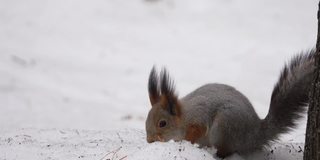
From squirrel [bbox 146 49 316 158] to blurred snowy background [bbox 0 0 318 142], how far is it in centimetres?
134

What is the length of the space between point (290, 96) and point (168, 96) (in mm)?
614

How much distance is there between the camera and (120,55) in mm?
5453

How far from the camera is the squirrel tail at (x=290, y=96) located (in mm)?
2307

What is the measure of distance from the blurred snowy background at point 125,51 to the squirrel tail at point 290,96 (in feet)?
5.50

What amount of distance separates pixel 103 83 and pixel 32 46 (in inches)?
43.7

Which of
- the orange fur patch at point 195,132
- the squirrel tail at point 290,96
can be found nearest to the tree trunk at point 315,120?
the squirrel tail at point 290,96

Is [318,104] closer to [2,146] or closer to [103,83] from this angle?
[2,146]

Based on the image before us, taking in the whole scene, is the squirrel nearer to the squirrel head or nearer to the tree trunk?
the squirrel head

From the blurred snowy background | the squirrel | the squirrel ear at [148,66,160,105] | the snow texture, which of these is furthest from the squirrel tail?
the blurred snowy background

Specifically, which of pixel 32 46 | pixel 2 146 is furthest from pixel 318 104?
A: pixel 32 46

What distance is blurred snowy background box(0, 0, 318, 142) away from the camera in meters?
4.37

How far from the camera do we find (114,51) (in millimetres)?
5535

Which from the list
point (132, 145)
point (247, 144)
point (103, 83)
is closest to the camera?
point (247, 144)

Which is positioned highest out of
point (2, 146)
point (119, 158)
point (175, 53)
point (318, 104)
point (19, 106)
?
point (175, 53)
